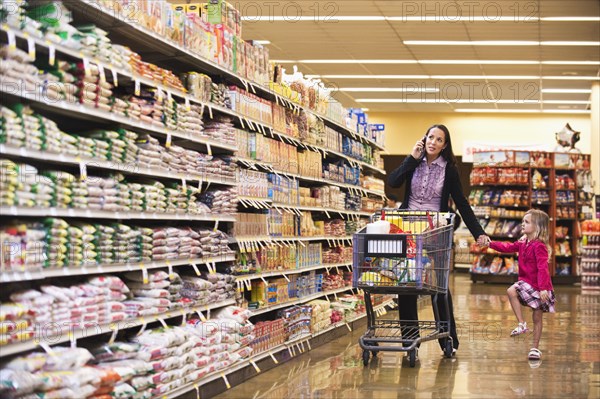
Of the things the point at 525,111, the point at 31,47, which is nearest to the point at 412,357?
the point at 31,47

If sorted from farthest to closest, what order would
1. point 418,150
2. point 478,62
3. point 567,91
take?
point 567,91
point 478,62
point 418,150

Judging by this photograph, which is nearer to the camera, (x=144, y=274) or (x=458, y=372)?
(x=144, y=274)

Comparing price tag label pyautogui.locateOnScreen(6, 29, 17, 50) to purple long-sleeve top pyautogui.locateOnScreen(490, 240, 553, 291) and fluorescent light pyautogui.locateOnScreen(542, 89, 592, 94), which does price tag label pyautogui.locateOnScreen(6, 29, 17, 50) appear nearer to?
purple long-sleeve top pyautogui.locateOnScreen(490, 240, 553, 291)

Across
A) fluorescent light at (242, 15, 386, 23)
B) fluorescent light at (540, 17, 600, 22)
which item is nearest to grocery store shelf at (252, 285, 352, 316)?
fluorescent light at (242, 15, 386, 23)

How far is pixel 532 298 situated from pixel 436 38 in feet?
28.9

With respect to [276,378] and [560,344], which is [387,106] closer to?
[560,344]

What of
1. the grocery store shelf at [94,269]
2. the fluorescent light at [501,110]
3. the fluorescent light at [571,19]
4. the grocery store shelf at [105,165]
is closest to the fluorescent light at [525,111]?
the fluorescent light at [501,110]

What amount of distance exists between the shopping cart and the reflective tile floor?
297 millimetres

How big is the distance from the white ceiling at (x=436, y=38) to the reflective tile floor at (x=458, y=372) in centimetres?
546

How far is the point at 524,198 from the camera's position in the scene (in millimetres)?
17656

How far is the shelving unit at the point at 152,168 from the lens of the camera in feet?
12.7

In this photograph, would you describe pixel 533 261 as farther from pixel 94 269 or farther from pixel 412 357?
pixel 94 269

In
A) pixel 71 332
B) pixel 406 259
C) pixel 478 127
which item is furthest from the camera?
pixel 478 127

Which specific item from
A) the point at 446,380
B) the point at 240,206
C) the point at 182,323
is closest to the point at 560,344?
the point at 446,380
